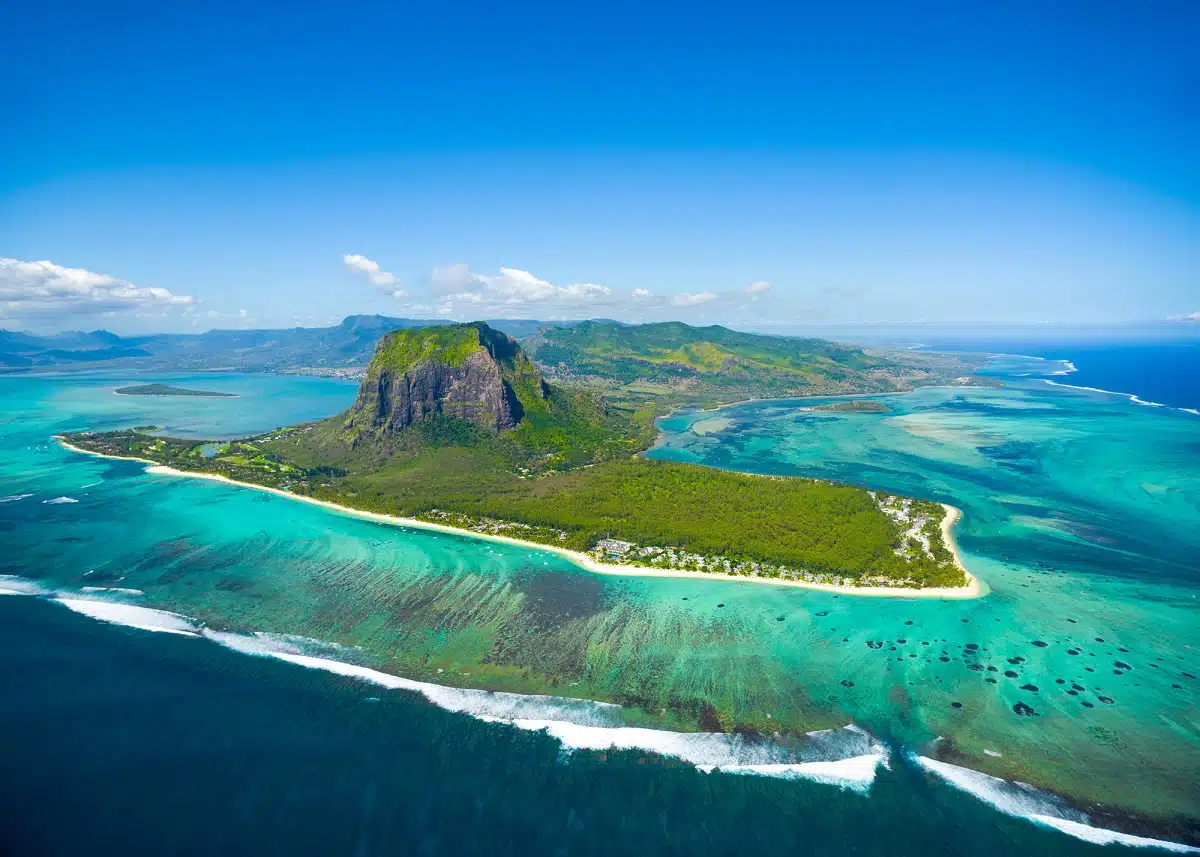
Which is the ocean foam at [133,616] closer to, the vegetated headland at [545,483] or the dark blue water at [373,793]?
the dark blue water at [373,793]

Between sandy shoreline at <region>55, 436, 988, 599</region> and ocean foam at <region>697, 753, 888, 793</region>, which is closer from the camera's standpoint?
ocean foam at <region>697, 753, 888, 793</region>

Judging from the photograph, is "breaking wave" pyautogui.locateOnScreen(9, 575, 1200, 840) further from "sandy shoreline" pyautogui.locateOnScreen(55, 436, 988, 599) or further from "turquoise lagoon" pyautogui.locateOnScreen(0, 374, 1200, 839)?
"sandy shoreline" pyautogui.locateOnScreen(55, 436, 988, 599)

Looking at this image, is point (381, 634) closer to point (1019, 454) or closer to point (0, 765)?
point (0, 765)

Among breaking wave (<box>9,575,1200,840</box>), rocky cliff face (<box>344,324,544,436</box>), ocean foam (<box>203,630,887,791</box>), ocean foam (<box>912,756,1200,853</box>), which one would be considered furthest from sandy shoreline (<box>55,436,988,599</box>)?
rocky cliff face (<box>344,324,544,436</box>)

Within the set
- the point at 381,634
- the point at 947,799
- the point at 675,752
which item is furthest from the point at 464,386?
the point at 947,799

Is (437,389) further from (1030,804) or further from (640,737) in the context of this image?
(1030,804)
